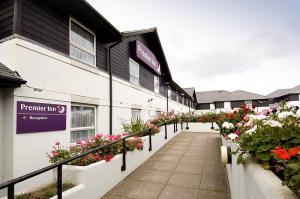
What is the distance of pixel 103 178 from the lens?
182 inches

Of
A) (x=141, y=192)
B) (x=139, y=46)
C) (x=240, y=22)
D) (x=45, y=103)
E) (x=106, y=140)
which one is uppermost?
(x=240, y=22)

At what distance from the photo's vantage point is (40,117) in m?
5.25

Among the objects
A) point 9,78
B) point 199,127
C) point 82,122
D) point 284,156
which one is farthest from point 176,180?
point 199,127

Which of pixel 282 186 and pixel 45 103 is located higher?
pixel 45 103

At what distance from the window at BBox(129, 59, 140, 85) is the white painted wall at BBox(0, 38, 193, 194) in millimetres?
3628

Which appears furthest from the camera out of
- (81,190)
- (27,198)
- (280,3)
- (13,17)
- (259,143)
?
(280,3)

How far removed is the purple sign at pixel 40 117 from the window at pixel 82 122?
680mm

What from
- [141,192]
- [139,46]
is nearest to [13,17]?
[141,192]

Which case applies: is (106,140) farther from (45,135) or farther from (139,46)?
(139,46)

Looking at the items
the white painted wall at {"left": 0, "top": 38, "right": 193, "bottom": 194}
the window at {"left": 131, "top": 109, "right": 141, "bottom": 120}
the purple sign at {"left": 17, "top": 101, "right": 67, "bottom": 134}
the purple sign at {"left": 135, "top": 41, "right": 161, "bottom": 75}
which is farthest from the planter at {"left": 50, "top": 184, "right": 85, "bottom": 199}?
the purple sign at {"left": 135, "top": 41, "right": 161, "bottom": 75}

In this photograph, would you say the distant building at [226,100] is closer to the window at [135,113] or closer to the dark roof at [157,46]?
the dark roof at [157,46]

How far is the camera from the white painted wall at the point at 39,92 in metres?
4.64

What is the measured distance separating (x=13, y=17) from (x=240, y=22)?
380 inches

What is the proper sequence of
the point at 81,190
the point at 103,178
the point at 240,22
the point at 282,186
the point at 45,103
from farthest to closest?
1. the point at 240,22
2. the point at 45,103
3. the point at 103,178
4. the point at 81,190
5. the point at 282,186
